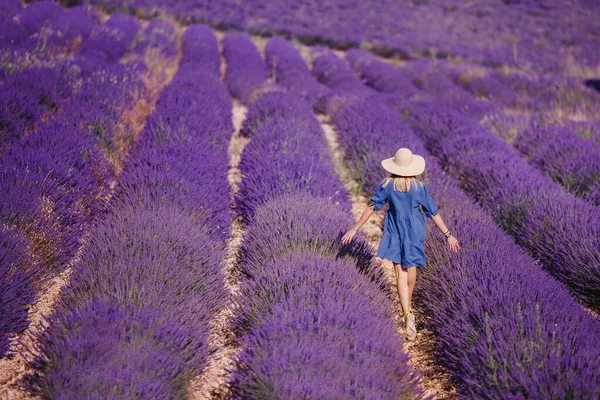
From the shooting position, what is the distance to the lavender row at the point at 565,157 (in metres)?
4.84

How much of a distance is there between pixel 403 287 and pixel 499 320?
66 cm

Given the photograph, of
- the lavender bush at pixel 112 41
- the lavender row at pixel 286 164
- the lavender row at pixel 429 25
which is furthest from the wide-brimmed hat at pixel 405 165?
the lavender row at pixel 429 25

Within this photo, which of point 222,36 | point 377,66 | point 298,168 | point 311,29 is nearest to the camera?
point 298,168

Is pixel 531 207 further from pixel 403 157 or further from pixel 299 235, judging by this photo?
pixel 299 235

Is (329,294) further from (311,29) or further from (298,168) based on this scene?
(311,29)

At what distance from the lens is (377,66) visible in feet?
41.2

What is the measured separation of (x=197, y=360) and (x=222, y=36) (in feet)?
50.9

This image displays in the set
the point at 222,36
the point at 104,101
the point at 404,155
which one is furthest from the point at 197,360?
the point at 222,36

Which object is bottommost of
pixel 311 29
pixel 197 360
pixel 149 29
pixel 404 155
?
pixel 311 29

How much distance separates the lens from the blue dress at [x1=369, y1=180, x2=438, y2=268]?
2941mm

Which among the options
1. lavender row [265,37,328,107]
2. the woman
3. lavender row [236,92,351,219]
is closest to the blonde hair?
the woman

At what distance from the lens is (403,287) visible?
300 centimetres

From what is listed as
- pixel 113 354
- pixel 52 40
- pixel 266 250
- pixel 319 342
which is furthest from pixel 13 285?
pixel 52 40

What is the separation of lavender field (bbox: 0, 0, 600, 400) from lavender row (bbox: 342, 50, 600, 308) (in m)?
0.02
